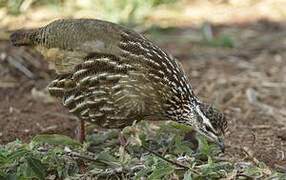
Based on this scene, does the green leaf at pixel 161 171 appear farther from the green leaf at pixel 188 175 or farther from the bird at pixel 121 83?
the bird at pixel 121 83

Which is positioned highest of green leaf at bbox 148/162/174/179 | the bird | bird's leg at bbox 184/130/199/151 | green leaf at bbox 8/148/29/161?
the bird

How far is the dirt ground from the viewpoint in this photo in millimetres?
5812

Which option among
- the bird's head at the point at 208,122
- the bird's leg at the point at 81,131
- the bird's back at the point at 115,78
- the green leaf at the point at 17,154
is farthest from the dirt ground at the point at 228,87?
the green leaf at the point at 17,154

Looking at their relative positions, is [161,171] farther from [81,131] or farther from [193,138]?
[81,131]

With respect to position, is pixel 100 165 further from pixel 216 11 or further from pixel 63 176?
pixel 216 11

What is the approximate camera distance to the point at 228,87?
7273 mm

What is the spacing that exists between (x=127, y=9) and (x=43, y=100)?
7.19ft

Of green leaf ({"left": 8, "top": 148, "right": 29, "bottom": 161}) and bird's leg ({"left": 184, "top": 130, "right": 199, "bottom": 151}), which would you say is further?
bird's leg ({"left": 184, "top": 130, "right": 199, "bottom": 151})

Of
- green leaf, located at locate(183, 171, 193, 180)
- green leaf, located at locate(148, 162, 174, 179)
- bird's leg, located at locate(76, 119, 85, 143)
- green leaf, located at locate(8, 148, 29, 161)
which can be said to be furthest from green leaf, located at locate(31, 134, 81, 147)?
green leaf, located at locate(183, 171, 193, 180)

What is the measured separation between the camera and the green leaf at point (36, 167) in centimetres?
453

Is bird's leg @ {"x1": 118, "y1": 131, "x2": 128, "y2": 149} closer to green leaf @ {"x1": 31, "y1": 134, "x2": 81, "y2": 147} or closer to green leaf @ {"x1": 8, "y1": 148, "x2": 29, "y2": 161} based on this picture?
green leaf @ {"x1": 31, "y1": 134, "x2": 81, "y2": 147}

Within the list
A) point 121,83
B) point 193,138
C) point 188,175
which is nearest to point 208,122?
point 193,138

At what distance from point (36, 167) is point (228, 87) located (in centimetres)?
312

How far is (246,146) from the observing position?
5.59 meters
